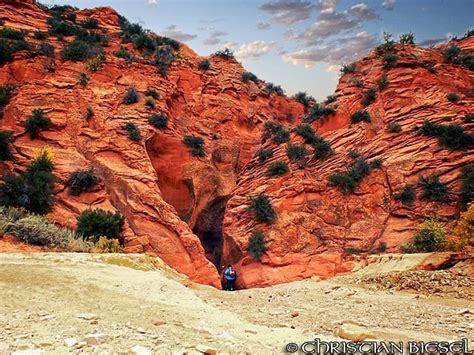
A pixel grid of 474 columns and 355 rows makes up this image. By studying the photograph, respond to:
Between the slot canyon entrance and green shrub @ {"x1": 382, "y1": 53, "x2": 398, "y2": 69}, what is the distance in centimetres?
1333

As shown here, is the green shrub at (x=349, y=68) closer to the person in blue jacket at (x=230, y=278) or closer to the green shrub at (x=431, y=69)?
the green shrub at (x=431, y=69)

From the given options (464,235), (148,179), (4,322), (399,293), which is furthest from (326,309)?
(148,179)

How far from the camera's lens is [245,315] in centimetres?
638

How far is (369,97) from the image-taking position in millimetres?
22688

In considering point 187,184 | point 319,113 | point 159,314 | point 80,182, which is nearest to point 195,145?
point 187,184

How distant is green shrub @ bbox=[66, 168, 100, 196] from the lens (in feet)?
47.7

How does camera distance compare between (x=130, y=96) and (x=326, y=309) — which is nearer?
(x=326, y=309)

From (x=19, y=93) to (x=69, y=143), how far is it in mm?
4123

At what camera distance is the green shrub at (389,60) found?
23391 millimetres

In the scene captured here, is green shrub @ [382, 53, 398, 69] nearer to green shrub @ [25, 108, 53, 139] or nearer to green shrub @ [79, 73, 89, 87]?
green shrub @ [79, 73, 89, 87]

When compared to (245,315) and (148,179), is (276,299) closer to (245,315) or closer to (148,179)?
(245,315)

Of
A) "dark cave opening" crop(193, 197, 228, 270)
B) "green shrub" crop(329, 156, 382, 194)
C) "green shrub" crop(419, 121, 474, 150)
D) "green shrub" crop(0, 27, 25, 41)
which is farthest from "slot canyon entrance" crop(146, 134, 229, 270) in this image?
"green shrub" crop(419, 121, 474, 150)

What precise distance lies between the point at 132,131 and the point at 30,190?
7.15 metres

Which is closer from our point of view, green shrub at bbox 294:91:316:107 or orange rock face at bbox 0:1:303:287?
orange rock face at bbox 0:1:303:287
